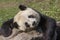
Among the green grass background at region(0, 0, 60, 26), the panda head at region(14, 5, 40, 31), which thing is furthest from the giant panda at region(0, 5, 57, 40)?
the green grass background at region(0, 0, 60, 26)

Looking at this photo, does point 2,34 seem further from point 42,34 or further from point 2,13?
point 2,13

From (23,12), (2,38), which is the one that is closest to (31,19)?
(23,12)

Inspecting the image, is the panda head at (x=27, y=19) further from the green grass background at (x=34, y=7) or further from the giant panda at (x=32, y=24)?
the green grass background at (x=34, y=7)

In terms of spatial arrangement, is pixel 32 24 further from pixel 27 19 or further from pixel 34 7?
pixel 34 7

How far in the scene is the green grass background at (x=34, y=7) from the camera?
10233 millimetres

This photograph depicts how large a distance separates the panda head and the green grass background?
3.87 m

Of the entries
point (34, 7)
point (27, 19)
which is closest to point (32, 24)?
point (27, 19)

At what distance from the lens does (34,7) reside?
11.1 m

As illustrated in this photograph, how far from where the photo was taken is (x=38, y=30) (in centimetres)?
586

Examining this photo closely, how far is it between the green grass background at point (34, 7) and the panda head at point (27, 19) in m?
3.87

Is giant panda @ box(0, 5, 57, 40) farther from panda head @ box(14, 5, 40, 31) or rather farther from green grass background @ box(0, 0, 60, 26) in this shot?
green grass background @ box(0, 0, 60, 26)

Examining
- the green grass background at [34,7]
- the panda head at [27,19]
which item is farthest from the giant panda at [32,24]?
the green grass background at [34,7]

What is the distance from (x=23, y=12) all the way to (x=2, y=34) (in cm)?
67

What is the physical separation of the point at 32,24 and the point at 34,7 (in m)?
5.40
